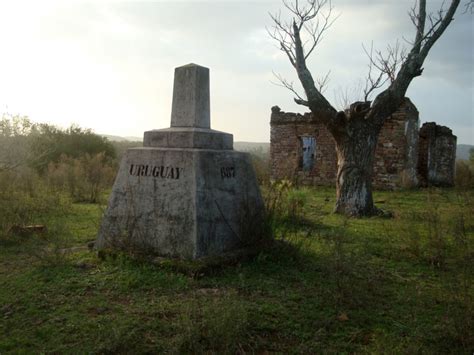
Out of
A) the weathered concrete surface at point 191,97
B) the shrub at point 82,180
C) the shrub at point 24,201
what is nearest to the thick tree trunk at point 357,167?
the weathered concrete surface at point 191,97

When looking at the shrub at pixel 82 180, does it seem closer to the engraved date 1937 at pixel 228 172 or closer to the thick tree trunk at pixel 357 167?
the thick tree trunk at pixel 357 167

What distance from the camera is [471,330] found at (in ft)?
9.87

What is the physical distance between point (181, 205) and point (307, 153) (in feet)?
44.2

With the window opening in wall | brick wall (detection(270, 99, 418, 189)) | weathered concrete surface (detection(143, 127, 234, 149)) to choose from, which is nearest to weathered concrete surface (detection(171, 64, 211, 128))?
weathered concrete surface (detection(143, 127, 234, 149))

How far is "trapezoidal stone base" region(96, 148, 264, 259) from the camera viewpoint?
15.2 feet

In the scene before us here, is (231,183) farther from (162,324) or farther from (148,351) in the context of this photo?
(148,351)

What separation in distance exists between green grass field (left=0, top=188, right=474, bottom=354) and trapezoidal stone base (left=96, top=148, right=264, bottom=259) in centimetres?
29

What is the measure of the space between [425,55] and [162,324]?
8336 mm

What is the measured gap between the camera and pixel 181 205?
4.68 metres

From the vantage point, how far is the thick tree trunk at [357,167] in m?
9.09

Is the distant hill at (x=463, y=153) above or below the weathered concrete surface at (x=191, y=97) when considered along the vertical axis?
above

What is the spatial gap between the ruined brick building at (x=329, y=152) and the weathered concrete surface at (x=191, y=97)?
1066 cm

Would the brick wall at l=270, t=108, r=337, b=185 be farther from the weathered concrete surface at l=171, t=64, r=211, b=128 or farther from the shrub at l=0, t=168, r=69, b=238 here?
the weathered concrete surface at l=171, t=64, r=211, b=128

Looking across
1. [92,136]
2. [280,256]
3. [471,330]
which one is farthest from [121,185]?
[92,136]
